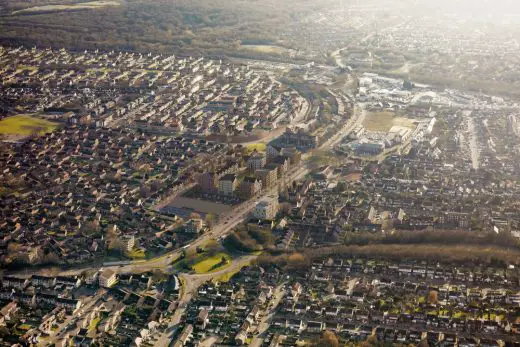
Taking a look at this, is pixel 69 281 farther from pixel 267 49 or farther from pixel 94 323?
pixel 267 49

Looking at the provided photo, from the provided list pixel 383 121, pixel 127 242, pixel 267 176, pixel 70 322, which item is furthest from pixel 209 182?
pixel 383 121

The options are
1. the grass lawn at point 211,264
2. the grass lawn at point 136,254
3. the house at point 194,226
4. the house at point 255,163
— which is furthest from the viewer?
the house at point 255,163

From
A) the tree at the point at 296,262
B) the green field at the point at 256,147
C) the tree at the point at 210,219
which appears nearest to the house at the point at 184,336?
the tree at the point at 296,262

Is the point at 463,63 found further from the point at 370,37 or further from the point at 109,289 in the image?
the point at 109,289

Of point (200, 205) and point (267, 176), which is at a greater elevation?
point (267, 176)

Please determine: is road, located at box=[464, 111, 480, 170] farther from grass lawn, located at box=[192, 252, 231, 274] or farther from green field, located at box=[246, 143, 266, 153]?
grass lawn, located at box=[192, 252, 231, 274]

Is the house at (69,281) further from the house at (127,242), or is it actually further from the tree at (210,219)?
the tree at (210,219)
